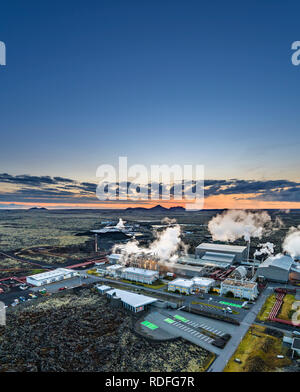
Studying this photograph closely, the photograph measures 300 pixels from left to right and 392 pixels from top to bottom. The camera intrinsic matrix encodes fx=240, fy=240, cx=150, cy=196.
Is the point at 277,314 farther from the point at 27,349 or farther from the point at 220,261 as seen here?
the point at 27,349

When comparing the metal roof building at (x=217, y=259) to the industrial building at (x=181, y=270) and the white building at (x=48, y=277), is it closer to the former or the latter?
the industrial building at (x=181, y=270)

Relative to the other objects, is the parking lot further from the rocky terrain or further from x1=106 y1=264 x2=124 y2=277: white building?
x1=106 y1=264 x2=124 y2=277: white building

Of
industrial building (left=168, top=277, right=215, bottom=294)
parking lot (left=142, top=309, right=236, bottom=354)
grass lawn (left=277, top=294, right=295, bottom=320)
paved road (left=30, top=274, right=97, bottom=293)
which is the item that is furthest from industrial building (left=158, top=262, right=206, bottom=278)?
parking lot (left=142, top=309, right=236, bottom=354)

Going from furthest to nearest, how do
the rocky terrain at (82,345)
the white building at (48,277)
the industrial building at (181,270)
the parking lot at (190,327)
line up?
the industrial building at (181,270)
the white building at (48,277)
the parking lot at (190,327)
the rocky terrain at (82,345)

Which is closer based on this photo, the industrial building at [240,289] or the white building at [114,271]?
the industrial building at [240,289]

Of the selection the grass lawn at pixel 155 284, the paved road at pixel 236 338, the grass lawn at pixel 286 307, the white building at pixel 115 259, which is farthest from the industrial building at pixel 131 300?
the white building at pixel 115 259

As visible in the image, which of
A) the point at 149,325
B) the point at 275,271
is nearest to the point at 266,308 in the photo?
the point at 275,271

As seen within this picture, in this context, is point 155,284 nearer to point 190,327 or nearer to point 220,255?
point 190,327

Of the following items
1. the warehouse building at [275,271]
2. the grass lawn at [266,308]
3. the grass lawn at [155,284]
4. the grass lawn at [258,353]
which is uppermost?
the warehouse building at [275,271]
